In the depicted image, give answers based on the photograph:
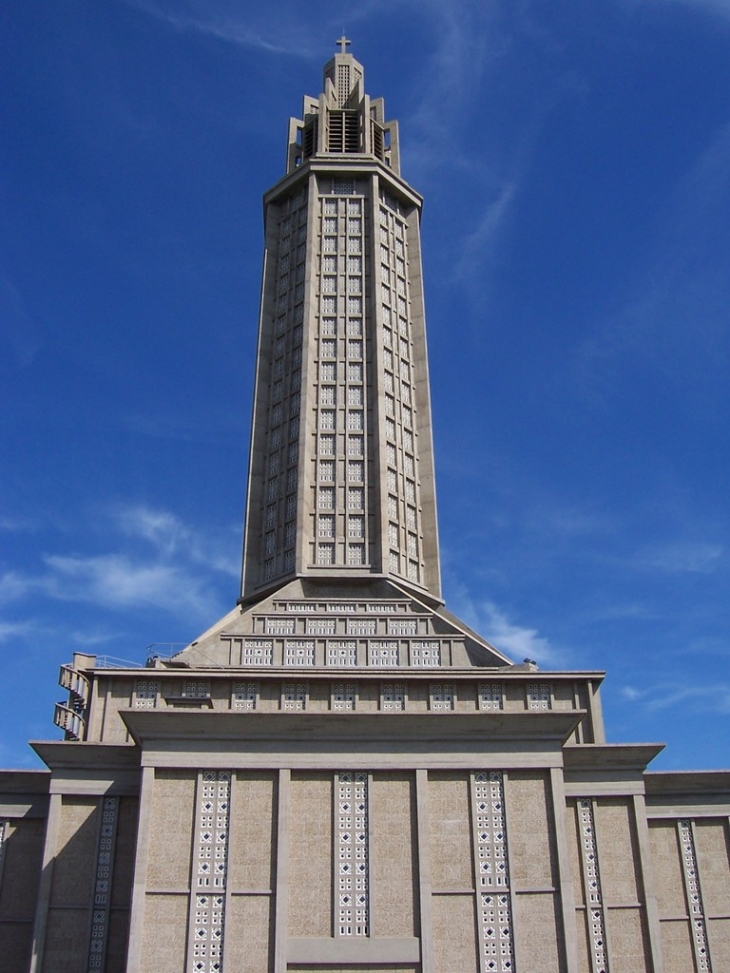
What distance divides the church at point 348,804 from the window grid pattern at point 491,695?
0.10 m

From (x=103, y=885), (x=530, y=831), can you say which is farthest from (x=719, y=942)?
(x=103, y=885)

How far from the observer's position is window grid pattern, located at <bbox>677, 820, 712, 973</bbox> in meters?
33.6

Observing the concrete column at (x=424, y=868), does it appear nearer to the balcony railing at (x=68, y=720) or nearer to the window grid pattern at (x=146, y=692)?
the window grid pattern at (x=146, y=692)

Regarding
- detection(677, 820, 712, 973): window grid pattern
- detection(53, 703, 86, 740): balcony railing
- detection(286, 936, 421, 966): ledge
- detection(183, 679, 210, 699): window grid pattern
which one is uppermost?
detection(183, 679, 210, 699): window grid pattern

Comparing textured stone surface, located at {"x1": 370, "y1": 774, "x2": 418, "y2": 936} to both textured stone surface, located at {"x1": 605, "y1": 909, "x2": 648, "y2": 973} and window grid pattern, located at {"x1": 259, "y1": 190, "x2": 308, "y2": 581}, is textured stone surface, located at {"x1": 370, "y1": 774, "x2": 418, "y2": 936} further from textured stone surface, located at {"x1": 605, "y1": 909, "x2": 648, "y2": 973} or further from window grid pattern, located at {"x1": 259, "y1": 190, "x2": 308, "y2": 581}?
window grid pattern, located at {"x1": 259, "y1": 190, "x2": 308, "y2": 581}

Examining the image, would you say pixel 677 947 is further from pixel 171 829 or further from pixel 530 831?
pixel 171 829

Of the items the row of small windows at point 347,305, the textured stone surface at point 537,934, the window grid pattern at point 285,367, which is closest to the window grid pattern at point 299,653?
the window grid pattern at point 285,367

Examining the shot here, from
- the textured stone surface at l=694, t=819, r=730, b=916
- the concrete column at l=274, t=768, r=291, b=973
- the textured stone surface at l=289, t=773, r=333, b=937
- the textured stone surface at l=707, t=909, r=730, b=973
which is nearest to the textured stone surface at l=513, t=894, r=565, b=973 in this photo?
the textured stone surface at l=289, t=773, r=333, b=937

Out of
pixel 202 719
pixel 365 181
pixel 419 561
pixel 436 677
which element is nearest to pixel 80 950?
pixel 202 719

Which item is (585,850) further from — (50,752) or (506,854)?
(50,752)

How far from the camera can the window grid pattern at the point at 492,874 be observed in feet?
92.1

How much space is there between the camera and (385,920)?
28.3 m

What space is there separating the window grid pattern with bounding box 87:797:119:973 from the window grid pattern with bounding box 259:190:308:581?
14.6m

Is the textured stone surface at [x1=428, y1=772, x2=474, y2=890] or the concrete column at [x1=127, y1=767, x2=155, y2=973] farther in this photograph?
the textured stone surface at [x1=428, y1=772, x2=474, y2=890]
